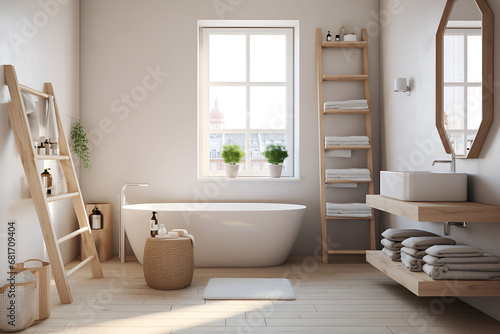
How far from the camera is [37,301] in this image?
2.54 metres

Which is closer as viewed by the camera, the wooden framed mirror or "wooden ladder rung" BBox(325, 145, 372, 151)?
the wooden framed mirror

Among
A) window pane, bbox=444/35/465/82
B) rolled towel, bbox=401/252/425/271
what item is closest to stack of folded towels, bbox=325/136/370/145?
window pane, bbox=444/35/465/82

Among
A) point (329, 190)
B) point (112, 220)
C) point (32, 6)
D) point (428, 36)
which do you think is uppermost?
point (32, 6)

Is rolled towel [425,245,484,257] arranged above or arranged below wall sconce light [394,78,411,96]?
below

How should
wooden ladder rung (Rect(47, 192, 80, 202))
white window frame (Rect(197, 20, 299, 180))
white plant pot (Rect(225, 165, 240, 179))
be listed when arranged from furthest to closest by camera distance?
white window frame (Rect(197, 20, 299, 180))
white plant pot (Rect(225, 165, 240, 179))
wooden ladder rung (Rect(47, 192, 80, 202))

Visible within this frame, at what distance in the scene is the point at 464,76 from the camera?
2959 mm

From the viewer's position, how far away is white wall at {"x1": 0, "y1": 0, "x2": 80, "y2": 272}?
2.96 meters

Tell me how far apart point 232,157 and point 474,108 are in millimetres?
2507

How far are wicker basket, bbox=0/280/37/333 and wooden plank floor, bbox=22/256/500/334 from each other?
0.08 m

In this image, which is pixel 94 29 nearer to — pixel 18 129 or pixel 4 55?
pixel 4 55

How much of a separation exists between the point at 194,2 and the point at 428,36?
240 cm

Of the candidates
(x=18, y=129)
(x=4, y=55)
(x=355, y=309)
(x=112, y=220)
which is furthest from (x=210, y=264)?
(x=4, y=55)

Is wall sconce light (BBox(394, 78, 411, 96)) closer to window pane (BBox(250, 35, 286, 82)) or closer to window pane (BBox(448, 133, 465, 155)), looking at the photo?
window pane (BBox(448, 133, 465, 155))

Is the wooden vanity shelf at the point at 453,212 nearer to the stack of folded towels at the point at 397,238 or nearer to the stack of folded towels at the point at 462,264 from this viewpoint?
the stack of folded towels at the point at 462,264
